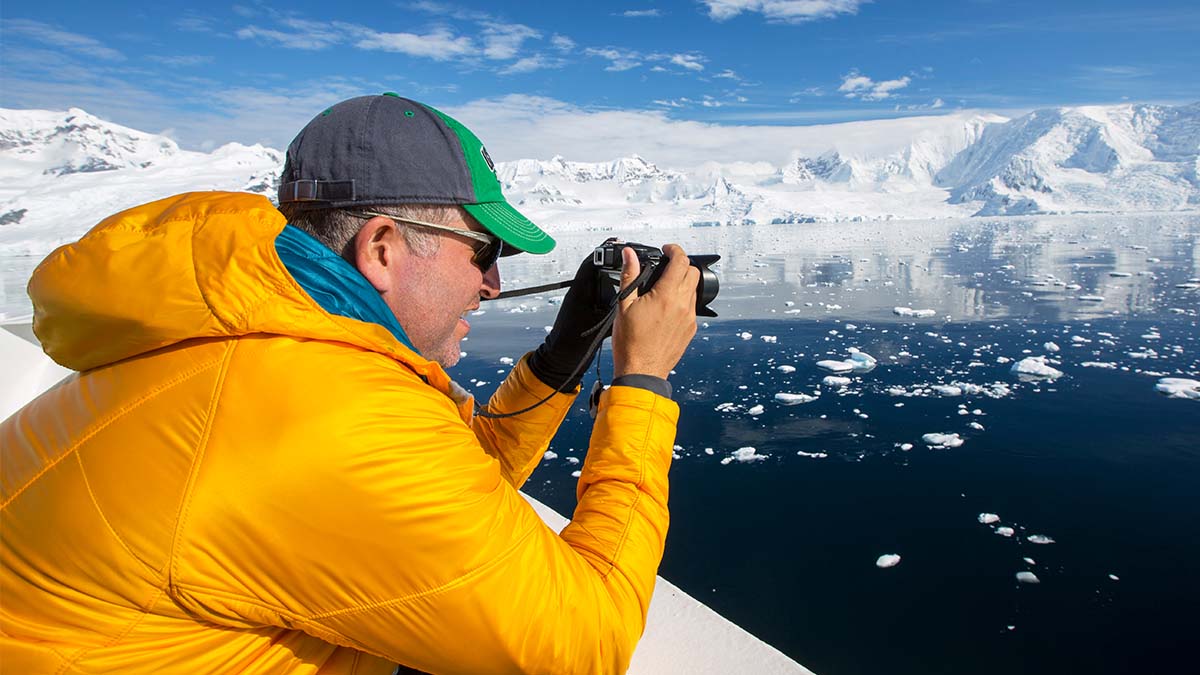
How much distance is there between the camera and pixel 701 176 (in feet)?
500

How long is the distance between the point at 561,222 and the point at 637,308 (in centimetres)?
7050

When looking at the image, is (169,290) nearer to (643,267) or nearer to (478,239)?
(478,239)

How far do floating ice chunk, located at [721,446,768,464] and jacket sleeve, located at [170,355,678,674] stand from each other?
4.31 m

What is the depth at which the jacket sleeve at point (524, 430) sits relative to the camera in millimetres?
1616

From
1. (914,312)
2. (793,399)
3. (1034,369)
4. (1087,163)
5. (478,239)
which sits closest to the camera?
(478,239)

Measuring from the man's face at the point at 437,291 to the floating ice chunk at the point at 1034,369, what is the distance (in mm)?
7476

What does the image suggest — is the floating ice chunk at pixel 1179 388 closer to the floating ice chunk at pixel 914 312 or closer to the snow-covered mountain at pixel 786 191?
the floating ice chunk at pixel 914 312

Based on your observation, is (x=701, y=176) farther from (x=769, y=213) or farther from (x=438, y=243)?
(x=438, y=243)

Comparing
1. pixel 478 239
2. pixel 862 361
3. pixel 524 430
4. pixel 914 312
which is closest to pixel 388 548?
pixel 478 239

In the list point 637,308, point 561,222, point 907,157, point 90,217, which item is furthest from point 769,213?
point 907,157

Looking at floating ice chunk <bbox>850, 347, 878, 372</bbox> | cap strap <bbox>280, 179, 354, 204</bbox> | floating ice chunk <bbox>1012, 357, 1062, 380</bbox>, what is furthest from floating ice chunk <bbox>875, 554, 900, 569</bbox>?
floating ice chunk <bbox>1012, 357, 1062, 380</bbox>

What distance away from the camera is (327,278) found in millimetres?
909

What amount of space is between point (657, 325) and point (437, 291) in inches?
15.5

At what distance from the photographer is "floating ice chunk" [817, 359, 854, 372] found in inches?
287
